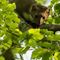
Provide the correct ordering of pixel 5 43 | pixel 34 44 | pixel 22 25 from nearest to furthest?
1. pixel 34 44
2. pixel 5 43
3. pixel 22 25

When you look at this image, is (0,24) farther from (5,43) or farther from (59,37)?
(59,37)

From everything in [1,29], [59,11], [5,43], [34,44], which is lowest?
[5,43]

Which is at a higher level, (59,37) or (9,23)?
(59,37)

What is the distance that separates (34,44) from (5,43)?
1091mm

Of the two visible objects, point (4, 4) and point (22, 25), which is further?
point (22, 25)

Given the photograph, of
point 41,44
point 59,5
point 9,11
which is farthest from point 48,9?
point 41,44

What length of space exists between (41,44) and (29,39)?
171 millimetres

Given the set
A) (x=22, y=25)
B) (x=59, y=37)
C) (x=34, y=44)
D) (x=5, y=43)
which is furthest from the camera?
(x=22, y=25)

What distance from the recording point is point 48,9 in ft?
9.35

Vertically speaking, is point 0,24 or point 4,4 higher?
point 4,4

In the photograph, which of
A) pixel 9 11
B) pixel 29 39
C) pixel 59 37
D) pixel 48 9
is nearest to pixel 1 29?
pixel 9 11

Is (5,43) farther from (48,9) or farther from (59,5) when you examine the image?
(59,5)

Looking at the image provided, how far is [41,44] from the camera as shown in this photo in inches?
64.4

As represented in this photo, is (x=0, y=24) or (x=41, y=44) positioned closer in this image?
(x=41, y=44)
